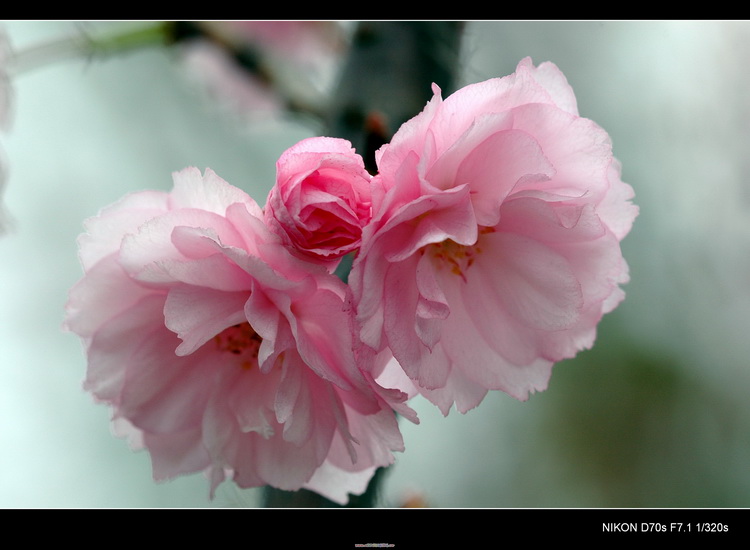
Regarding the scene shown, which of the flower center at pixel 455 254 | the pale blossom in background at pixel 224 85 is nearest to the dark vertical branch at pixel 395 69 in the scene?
the flower center at pixel 455 254

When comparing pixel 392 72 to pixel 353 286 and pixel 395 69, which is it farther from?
pixel 353 286

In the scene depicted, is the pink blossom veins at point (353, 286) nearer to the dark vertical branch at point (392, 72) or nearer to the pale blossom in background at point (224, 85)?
the dark vertical branch at point (392, 72)

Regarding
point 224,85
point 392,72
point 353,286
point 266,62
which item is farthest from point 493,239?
point 224,85

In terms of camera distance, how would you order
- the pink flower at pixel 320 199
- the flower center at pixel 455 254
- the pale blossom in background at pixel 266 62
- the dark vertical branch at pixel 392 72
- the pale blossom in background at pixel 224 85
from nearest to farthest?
the pink flower at pixel 320 199 → the flower center at pixel 455 254 → the dark vertical branch at pixel 392 72 → the pale blossom in background at pixel 266 62 → the pale blossom in background at pixel 224 85

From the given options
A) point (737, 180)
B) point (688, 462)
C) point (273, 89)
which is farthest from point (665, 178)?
point (273, 89)
